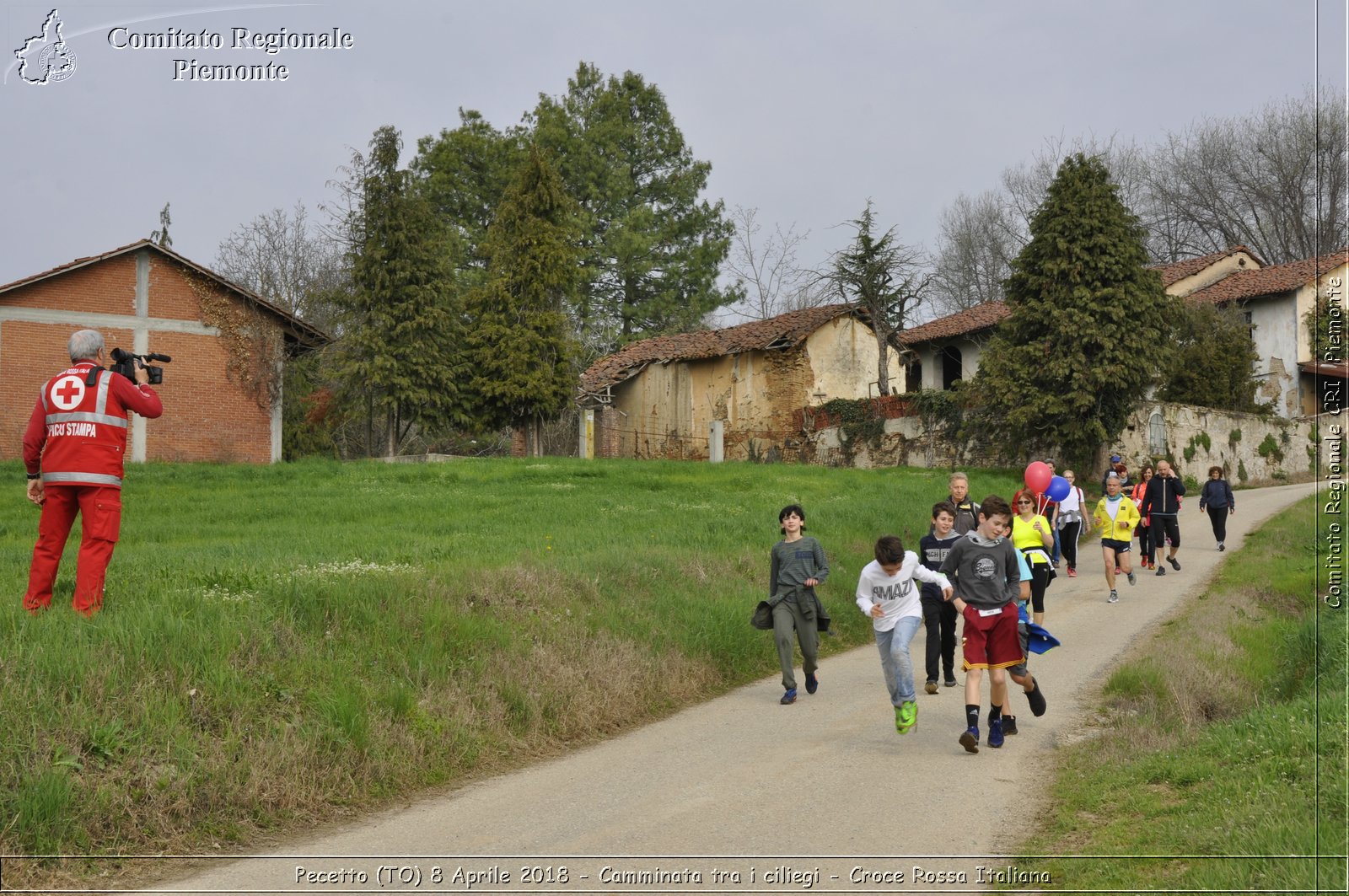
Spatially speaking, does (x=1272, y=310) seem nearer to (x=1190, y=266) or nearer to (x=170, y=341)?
(x=1190, y=266)

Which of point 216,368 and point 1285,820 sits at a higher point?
point 216,368

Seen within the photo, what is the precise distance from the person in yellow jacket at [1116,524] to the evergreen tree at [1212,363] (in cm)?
2644

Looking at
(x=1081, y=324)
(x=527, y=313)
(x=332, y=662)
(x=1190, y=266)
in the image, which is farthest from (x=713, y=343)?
(x=332, y=662)

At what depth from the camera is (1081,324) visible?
30719 mm

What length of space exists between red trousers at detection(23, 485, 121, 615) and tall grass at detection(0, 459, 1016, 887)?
0.24 m

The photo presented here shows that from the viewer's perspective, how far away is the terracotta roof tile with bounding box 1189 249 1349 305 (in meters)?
44.8

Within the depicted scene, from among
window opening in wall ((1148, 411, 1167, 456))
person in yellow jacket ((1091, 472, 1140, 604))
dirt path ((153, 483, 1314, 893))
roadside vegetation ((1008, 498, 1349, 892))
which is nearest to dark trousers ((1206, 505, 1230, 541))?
person in yellow jacket ((1091, 472, 1140, 604))

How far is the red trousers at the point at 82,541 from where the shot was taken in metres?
8.12

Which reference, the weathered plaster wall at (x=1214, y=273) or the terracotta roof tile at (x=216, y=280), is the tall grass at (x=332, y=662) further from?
the weathered plaster wall at (x=1214, y=273)

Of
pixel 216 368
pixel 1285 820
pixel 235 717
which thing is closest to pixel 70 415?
pixel 235 717

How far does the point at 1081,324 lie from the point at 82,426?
2778cm

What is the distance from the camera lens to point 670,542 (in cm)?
1570

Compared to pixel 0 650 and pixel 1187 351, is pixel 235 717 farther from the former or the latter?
pixel 1187 351

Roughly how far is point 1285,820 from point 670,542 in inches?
421
